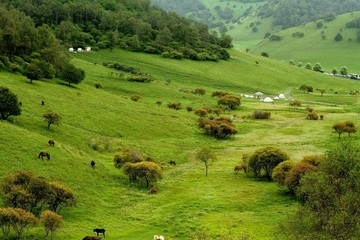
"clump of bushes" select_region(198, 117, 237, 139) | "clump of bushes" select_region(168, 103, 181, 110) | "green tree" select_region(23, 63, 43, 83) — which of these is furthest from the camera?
"clump of bushes" select_region(168, 103, 181, 110)

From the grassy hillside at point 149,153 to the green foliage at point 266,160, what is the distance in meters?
2.63

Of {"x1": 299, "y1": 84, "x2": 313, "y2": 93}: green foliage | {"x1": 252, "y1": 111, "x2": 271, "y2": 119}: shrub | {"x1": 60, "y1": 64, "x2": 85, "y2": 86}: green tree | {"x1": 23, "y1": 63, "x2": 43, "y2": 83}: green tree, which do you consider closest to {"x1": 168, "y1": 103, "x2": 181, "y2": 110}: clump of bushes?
{"x1": 252, "y1": 111, "x2": 271, "y2": 119}: shrub

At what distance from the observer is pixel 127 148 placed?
3172 inches

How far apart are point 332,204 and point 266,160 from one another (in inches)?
1286

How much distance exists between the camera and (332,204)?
125 ft

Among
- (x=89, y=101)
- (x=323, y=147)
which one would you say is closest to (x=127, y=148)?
(x=89, y=101)

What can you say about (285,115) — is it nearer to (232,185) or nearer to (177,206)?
(232,185)

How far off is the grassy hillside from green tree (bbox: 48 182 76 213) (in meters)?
1.64

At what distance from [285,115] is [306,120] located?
816cm

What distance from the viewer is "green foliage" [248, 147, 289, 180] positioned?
70.7 m

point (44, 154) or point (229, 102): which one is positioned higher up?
point (229, 102)

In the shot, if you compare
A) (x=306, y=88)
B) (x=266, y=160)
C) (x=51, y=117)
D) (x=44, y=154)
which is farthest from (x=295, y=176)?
(x=306, y=88)

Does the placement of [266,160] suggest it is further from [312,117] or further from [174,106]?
[312,117]

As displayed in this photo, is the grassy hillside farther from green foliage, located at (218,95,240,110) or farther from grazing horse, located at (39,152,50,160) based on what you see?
green foliage, located at (218,95,240,110)
